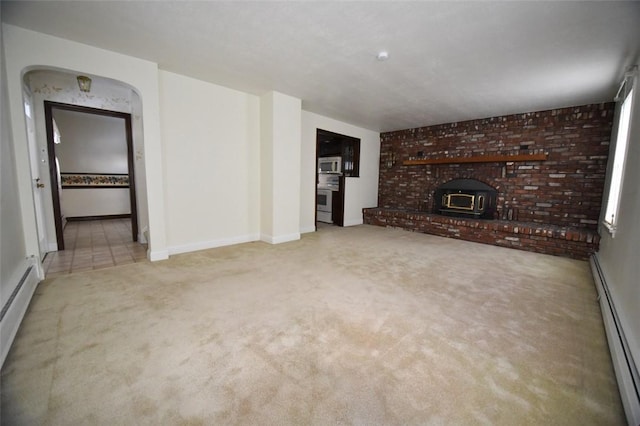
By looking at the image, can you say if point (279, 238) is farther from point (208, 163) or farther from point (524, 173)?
point (524, 173)

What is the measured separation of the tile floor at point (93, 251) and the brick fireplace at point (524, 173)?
4.84 meters

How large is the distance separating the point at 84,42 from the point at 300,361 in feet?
11.8

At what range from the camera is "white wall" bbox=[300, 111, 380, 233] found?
17.1ft

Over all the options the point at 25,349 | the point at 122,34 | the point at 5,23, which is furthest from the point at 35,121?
the point at 25,349

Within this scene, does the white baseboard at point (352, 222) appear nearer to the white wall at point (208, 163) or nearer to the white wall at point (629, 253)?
the white wall at point (208, 163)

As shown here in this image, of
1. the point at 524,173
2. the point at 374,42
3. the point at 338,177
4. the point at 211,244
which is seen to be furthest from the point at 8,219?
the point at 524,173

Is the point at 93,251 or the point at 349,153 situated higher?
the point at 349,153

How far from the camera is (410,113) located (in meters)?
4.88

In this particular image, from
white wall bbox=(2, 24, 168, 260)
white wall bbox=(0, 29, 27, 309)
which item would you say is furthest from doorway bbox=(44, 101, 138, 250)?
white wall bbox=(0, 29, 27, 309)

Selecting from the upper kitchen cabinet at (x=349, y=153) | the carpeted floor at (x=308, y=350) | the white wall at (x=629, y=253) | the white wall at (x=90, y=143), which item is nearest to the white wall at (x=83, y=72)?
the carpeted floor at (x=308, y=350)

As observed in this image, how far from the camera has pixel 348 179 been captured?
620 centimetres

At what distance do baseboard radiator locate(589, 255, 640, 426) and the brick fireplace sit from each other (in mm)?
2230

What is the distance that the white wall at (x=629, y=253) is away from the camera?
→ 155 cm

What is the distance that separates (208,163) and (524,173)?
5403 mm
